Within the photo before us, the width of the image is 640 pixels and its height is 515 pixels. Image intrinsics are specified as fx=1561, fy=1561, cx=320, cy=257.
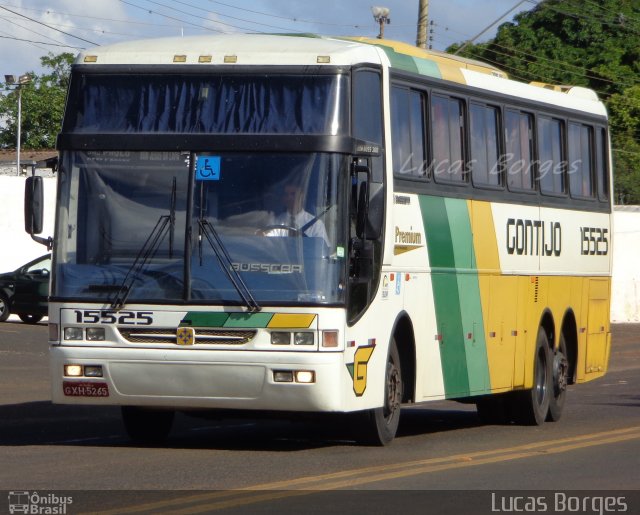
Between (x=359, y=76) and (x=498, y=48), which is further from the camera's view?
(x=498, y=48)

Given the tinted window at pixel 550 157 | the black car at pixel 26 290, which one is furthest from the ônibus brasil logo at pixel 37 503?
the black car at pixel 26 290

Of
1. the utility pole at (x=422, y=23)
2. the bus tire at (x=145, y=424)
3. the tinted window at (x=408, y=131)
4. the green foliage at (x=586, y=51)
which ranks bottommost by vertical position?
the bus tire at (x=145, y=424)

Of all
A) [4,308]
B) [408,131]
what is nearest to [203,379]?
[408,131]

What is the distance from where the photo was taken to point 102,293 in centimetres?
1245

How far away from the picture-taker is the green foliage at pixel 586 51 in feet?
229

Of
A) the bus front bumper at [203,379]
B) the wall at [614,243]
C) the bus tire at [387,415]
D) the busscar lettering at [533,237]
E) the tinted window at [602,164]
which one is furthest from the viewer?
the wall at [614,243]

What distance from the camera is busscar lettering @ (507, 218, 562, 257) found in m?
16.3

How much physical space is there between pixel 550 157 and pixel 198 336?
6678mm

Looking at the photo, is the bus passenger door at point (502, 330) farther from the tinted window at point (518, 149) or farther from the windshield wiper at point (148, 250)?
the windshield wiper at point (148, 250)

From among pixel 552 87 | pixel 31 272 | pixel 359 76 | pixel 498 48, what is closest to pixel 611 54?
pixel 498 48

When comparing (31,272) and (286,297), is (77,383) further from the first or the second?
(31,272)

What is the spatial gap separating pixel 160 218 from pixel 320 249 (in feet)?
4.29

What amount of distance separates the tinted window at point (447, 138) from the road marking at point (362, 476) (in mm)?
2660

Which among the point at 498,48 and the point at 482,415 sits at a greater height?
the point at 498,48
